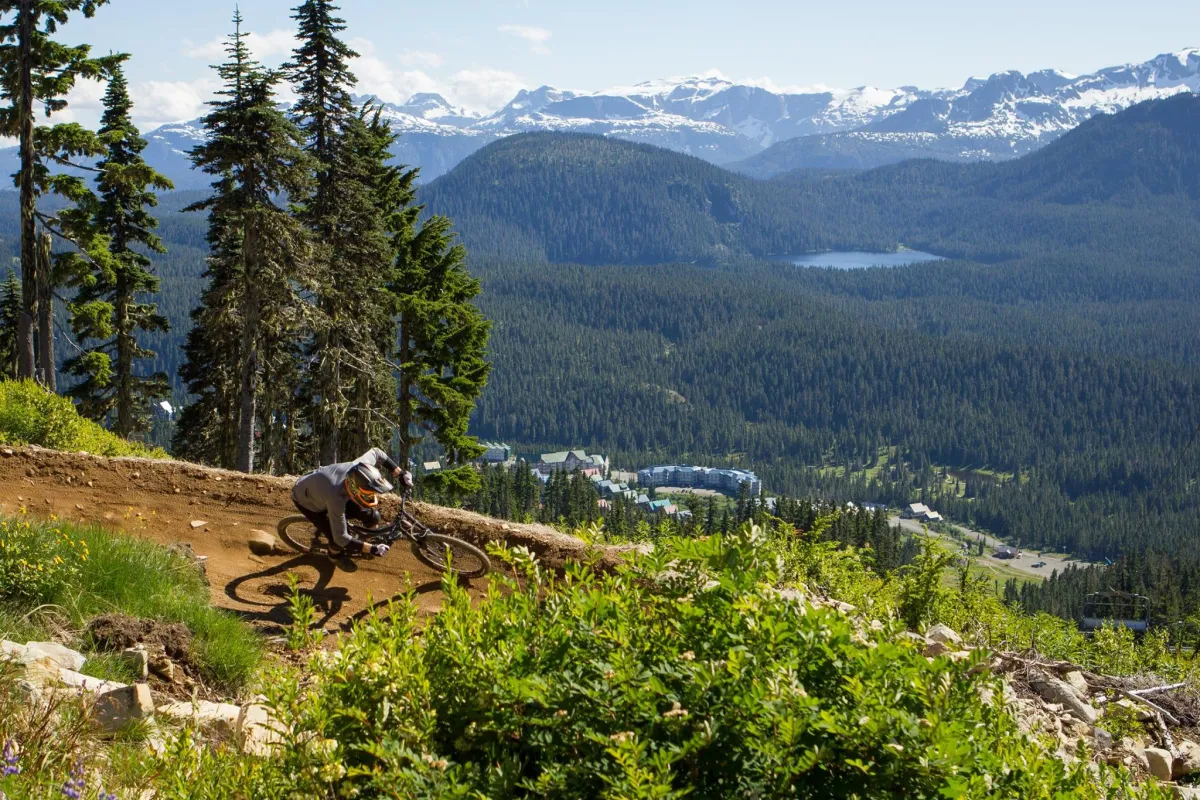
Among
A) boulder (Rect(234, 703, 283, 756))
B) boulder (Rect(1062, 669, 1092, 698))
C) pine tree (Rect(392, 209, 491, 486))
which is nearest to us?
boulder (Rect(234, 703, 283, 756))

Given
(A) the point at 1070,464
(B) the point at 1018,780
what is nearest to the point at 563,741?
(B) the point at 1018,780

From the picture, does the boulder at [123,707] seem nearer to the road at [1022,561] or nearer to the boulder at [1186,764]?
the boulder at [1186,764]

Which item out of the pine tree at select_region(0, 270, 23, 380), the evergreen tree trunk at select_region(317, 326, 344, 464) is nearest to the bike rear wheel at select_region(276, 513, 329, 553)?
the evergreen tree trunk at select_region(317, 326, 344, 464)

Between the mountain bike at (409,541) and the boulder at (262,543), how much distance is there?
1.34ft

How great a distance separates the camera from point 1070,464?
7052 inches

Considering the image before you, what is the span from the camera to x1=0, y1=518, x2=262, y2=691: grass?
7297 millimetres

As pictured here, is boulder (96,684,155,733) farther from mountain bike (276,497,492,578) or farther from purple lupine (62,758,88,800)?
mountain bike (276,497,492,578)

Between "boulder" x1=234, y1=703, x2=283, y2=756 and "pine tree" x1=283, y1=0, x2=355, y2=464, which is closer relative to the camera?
"boulder" x1=234, y1=703, x2=283, y2=756

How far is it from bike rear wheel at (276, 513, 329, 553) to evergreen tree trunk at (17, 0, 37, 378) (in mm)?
13326

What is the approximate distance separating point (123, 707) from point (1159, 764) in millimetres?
7429

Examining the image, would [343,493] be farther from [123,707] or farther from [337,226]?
[337,226]

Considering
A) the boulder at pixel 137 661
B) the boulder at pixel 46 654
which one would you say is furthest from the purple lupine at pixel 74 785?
the boulder at pixel 137 661

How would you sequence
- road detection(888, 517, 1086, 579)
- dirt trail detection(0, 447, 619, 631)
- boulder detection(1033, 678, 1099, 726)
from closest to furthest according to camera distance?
1. boulder detection(1033, 678, 1099, 726)
2. dirt trail detection(0, 447, 619, 631)
3. road detection(888, 517, 1086, 579)

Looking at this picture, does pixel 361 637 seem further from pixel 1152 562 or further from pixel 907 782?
pixel 1152 562
